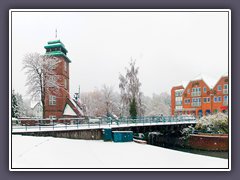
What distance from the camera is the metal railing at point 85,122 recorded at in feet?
44.4

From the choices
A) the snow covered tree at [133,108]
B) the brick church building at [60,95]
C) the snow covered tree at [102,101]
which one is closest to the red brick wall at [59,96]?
the brick church building at [60,95]

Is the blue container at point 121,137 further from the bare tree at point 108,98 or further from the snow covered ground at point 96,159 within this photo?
the bare tree at point 108,98

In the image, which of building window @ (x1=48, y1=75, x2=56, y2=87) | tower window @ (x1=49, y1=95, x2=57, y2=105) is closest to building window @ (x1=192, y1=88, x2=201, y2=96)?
tower window @ (x1=49, y1=95, x2=57, y2=105)

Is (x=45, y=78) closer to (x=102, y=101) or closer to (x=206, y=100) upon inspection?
(x=206, y=100)

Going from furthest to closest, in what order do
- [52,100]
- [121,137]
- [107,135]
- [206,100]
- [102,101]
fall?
[102,101]
[206,100]
[52,100]
[107,135]
[121,137]

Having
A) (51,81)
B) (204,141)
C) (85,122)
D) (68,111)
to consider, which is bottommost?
(204,141)

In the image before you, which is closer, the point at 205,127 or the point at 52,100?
the point at 52,100

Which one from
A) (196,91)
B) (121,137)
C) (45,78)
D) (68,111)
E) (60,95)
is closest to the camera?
(121,137)

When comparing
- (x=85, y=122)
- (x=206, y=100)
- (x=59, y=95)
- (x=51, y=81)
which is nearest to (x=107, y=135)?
(x=85, y=122)

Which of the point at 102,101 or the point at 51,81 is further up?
the point at 51,81

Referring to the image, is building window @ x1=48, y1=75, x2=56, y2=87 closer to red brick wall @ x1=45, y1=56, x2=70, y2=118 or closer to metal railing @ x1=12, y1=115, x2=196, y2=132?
red brick wall @ x1=45, y1=56, x2=70, y2=118

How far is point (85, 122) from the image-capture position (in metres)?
17.2
